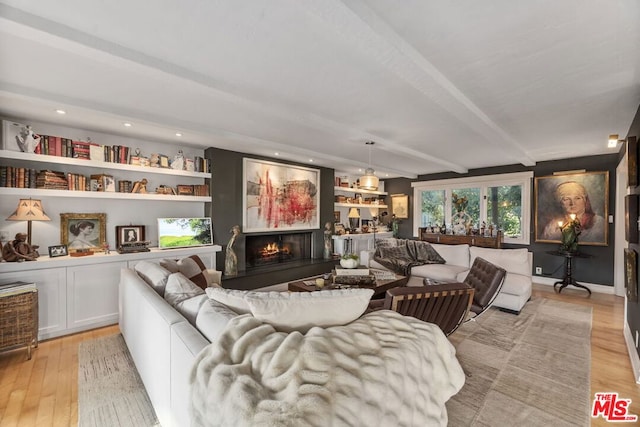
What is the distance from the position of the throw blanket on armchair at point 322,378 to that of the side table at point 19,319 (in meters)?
2.72

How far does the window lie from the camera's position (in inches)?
225

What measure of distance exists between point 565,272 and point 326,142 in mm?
5019

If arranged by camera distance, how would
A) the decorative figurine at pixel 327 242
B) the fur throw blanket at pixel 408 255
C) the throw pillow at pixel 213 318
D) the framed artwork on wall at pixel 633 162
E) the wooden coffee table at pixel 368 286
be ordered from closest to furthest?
the throw pillow at pixel 213 318
the framed artwork on wall at pixel 633 162
the wooden coffee table at pixel 368 286
the fur throw blanket at pixel 408 255
the decorative figurine at pixel 327 242

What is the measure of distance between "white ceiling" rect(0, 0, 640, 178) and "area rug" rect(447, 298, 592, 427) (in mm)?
2300

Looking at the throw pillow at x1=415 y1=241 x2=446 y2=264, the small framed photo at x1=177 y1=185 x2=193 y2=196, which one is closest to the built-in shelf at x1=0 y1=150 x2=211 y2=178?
the small framed photo at x1=177 y1=185 x2=193 y2=196

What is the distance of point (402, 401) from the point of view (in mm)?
1108

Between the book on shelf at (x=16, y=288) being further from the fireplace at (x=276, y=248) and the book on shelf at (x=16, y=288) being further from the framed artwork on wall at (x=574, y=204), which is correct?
the framed artwork on wall at (x=574, y=204)

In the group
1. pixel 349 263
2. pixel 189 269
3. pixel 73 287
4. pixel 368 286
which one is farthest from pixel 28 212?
pixel 368 286

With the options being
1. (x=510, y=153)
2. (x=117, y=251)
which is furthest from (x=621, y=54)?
(x=117, y=251)

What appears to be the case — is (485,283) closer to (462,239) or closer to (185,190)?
(462,239)

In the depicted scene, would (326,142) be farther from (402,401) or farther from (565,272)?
(565,272)

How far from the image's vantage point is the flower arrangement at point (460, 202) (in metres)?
6.52

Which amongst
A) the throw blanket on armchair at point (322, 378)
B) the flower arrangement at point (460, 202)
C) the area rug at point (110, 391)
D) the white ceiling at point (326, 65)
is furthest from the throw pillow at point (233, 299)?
the flower arrangement at point (460, 202)

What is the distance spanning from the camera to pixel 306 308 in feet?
4.38
